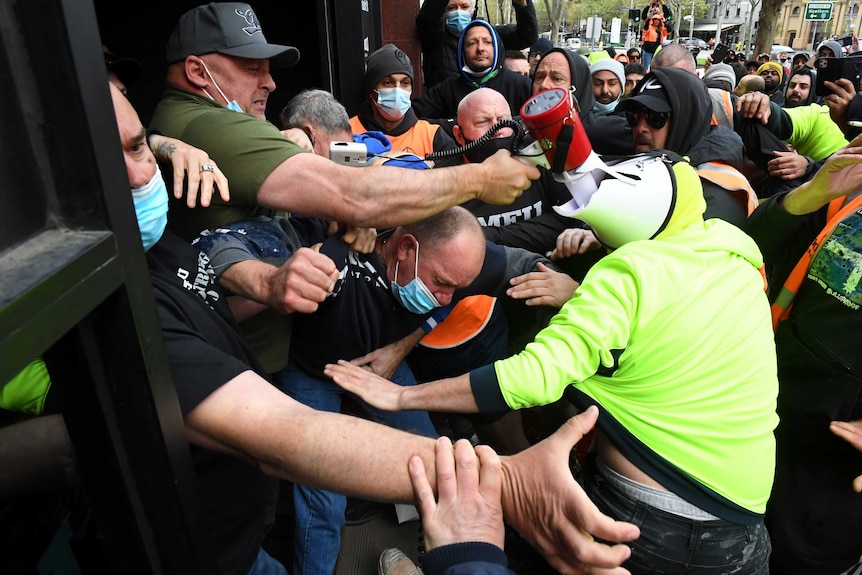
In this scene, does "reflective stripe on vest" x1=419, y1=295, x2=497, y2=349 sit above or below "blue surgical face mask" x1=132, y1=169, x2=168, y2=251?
below

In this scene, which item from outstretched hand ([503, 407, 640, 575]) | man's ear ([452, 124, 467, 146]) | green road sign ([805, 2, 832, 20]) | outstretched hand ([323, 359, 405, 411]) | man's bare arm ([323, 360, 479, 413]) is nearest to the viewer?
outstretched hand ([503, 407, 640, 575])

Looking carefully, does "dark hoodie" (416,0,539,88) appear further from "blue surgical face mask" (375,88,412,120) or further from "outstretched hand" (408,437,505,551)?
"outstretched hand" (408,437,505,551)

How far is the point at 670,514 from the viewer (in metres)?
1.73

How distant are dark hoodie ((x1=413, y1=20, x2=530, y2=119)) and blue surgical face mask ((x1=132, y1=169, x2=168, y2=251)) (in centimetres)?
362

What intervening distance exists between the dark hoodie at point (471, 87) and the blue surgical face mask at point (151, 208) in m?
3.62

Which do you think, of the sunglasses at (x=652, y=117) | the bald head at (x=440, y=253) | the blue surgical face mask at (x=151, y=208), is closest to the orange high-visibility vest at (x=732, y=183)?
the sunglasses at (x=652, y=117)

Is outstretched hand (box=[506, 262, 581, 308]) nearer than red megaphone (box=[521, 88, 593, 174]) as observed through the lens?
No

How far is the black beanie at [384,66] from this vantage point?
13.1 ft

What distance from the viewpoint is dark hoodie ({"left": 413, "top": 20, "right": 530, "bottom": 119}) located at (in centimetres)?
483

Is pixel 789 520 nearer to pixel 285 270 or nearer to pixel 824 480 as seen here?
pixel 824 480

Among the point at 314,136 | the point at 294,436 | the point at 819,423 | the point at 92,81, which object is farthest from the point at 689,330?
the point at 314,136

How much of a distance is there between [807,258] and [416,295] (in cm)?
152

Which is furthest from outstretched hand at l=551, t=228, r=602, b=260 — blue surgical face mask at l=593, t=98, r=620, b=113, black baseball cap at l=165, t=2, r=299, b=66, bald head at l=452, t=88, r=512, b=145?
blue surgical face mask at l=593, t=98, r=620, b=113

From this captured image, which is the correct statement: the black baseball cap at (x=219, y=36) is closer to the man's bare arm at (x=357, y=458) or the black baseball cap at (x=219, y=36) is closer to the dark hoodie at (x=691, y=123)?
the man's bare arm at (x=357, y=458)
